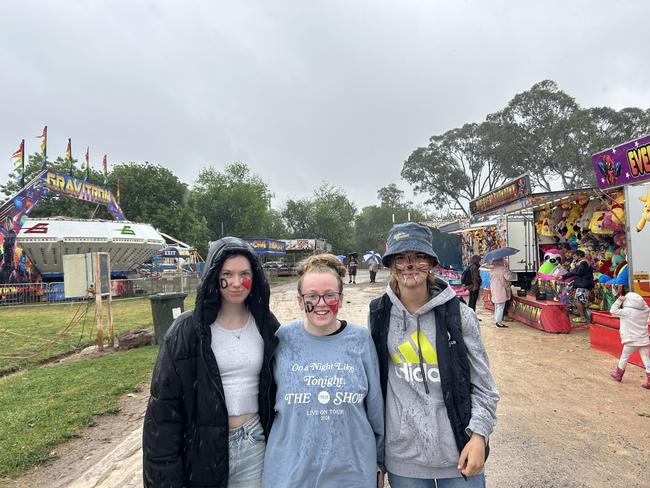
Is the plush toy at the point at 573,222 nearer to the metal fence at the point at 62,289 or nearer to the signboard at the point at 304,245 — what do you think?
the metal fence at the point at 62,289

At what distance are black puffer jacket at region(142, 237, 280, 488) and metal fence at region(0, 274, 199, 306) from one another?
1613 cm

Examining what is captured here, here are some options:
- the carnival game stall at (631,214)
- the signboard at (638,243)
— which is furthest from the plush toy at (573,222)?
the signboard at (638,243)

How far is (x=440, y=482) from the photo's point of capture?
68.5 inches

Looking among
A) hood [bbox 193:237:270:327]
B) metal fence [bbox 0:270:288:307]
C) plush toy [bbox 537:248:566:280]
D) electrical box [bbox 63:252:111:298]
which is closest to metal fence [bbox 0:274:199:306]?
metal fence [bbox 0:270:288:307]

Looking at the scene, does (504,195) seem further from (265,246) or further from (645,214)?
(265,246)

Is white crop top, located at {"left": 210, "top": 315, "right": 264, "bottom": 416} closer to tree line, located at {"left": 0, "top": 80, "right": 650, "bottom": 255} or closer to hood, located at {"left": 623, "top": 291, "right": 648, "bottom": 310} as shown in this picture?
hood, located at {"left": 623, "top": 291, "right": 648, "bottom": 310}

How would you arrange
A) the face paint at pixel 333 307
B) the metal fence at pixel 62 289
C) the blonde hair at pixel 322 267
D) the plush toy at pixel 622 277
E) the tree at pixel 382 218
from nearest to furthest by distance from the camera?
1. the face paint at pixel 333 307
2. the blonde hair at pixel 322 267
3. the plush toy at pixel 622 277
4. the metal fence at pixel 62 289
5. the tree at pixel 382 218

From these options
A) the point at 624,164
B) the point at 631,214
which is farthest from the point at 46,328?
the point at 631,214

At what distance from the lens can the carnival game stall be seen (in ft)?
22.1

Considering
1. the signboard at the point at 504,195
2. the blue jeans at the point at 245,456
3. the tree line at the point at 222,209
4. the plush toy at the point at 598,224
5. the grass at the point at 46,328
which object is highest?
the tree line at the point at 222,209

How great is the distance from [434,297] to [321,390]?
683 millimetres

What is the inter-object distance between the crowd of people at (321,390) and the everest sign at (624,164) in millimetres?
6948

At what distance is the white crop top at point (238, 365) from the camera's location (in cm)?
174

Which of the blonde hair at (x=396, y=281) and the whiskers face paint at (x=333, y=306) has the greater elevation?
the blonde hair at (x=396, y=281)
